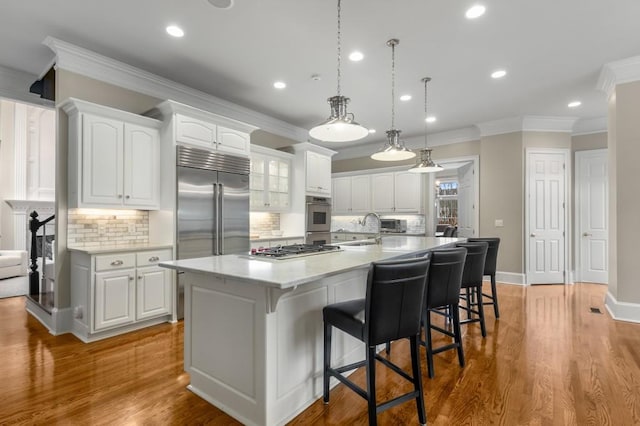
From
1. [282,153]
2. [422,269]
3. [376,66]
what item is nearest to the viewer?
[422,269]

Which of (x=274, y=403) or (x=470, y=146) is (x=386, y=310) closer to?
(x=274, y=403)

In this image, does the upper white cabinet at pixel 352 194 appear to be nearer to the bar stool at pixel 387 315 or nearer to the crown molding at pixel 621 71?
the crown molding at pixel 621 71

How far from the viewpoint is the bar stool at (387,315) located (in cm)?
171

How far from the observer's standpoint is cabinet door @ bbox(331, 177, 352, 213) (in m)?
7.66

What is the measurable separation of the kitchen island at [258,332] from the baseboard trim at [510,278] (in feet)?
15.6

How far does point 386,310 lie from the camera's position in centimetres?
173

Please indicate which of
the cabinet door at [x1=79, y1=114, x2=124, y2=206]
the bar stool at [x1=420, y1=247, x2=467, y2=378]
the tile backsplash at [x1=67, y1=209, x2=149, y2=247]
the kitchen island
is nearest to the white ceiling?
the cabinet door at [x1=79, y1=114, x2=124, y2=206]

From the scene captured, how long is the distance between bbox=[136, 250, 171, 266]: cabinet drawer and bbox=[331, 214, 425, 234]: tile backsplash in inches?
186

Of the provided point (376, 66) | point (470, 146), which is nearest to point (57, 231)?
point (376, 66)

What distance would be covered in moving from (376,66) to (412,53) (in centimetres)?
45

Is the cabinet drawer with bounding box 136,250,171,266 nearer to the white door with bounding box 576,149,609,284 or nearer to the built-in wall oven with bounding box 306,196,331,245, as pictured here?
the built-in wall oven with bounding box 306,196,331,245

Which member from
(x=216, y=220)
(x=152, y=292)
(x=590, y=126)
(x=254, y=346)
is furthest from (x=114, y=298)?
(x=590, y=126)

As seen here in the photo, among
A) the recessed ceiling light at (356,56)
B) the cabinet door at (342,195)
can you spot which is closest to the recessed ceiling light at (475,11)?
the recessed ceiling light at (356,56)

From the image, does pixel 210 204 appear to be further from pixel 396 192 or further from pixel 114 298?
pixel 396 192
